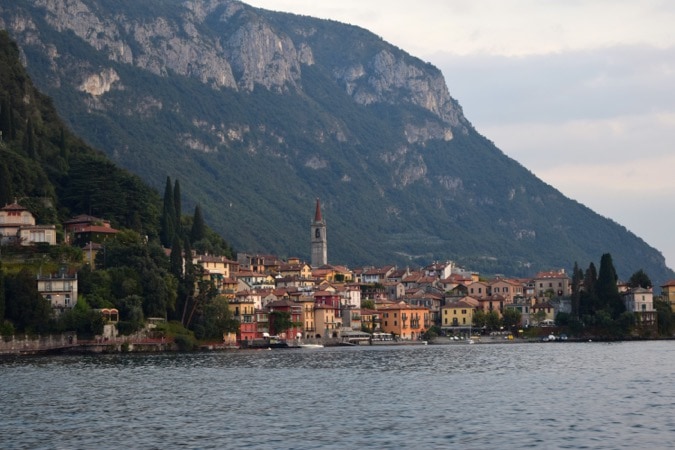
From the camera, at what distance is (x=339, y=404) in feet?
226

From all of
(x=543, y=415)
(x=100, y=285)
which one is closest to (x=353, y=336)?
(x=100, y=285)

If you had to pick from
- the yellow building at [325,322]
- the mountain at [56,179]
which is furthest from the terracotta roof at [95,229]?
the yellow building at [325,322]

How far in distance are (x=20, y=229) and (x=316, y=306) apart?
138 ft

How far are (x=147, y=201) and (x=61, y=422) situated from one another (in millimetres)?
111355

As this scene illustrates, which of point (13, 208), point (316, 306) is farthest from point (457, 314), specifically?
point (13, 208)

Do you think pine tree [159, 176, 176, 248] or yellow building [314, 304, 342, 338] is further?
yellow building [314, 304, 342, 338]

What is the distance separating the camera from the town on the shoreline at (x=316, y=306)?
14275 cm

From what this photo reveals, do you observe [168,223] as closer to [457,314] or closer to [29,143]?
[29,143]

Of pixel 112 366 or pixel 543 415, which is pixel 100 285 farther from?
pixel 543 415

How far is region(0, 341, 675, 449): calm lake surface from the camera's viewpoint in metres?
54.7

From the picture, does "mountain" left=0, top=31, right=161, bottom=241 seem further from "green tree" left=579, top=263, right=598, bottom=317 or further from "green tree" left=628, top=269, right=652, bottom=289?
"green tree" left=628, top=269, right=652, bottom=289

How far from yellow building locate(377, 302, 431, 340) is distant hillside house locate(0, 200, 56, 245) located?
52360 mm

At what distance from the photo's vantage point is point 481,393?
244 ft

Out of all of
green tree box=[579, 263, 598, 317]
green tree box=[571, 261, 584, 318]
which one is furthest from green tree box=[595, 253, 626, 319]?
green tree box=[571, 261, 584, 318]
